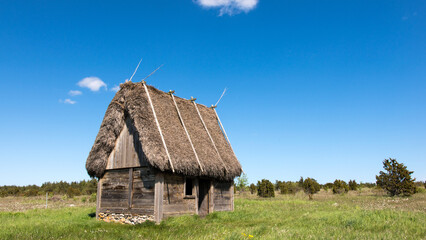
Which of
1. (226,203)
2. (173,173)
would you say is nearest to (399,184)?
(226,203)

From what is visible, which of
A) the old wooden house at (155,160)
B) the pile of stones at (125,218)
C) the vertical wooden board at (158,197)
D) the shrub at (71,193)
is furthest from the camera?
the shrub at (71,193)

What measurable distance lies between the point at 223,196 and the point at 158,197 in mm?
5061

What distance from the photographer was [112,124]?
50.1 feet

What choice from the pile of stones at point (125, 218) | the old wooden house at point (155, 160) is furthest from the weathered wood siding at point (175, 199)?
the pile of stones at point (125, 218)

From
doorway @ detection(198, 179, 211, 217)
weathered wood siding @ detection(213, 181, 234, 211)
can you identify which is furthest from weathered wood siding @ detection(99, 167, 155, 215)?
weathered wood siding @ detection(213, 181, 234, 211)

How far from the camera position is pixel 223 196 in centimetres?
1712

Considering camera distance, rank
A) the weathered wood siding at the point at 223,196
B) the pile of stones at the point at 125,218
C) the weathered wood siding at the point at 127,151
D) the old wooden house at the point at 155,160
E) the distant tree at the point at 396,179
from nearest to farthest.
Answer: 1. the pile of stones at the point at 125,218
2. the old wooden house at the point at 155,160
3. the weathered wood siding at the point at 127,151
4. the weathered wood siding at the point at 223,196
5. the distant tree at the point at 396,179

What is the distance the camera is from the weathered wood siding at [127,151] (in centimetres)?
1401

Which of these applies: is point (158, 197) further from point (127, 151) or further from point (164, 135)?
point (127, 151)

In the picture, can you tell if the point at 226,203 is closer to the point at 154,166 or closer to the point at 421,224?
the point at 154,166

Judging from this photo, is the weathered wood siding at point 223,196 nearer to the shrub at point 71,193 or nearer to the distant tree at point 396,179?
the distant tree at point 396,179

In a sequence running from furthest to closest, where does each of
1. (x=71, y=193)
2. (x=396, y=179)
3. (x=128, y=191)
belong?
(x=71, y=193), (x=396, y=179), (x=128, y=191)

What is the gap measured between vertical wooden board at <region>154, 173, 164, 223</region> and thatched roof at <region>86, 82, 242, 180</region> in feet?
1.92

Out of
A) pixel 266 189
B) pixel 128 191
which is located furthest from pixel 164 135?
pixel 266 189
